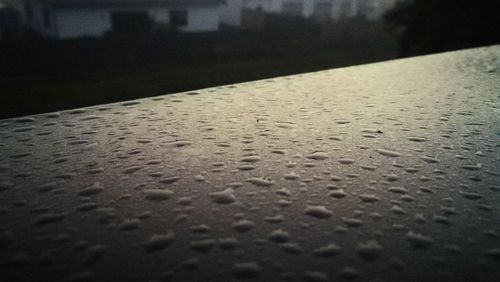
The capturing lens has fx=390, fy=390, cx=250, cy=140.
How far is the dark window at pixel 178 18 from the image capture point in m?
5.97

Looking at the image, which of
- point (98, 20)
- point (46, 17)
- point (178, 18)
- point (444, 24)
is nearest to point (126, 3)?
point (98, 20)

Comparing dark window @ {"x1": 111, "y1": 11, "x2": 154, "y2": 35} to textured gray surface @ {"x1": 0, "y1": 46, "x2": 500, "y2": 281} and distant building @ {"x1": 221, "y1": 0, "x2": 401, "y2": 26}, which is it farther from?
textured gray surface @ {"x1": 0, "y1": 46, "x2": 500, "y2": 281}

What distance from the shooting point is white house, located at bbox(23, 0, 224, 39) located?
4875mm

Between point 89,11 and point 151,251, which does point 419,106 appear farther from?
point 89,11

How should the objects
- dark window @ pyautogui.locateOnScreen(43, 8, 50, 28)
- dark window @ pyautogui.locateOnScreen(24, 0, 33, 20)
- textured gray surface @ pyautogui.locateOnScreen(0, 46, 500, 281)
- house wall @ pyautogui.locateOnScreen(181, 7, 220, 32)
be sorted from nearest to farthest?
textured gray surface @ pyautogui.locateOnScreen(0, 46, 500, 281)
dark window @ pyautogui.locateOnScreen(24, 0, 33, 20)
dark window @ pyautogui.locateOnScreen(43, 8, 50, 28)
house wall @ pyautogui.locateOnScreen(181, 7, 220, 32)

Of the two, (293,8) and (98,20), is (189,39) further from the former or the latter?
(293,8)

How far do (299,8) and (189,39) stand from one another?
1.78 meters

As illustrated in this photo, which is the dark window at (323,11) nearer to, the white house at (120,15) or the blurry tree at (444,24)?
the white house at (120,15)

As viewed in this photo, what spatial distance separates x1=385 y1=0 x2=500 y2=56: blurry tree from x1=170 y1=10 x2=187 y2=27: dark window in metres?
3.96

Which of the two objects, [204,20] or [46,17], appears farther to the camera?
[204,20]

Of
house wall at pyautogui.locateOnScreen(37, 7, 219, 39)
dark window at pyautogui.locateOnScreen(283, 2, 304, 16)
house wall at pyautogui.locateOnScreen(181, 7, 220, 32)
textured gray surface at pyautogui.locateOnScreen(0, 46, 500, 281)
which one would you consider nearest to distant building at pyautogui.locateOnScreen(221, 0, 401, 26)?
dark window at pyautogui.locateOnScreen(283, 2, 304, 16)

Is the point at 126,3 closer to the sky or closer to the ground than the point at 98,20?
closer to the sky

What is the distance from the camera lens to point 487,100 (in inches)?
28.9

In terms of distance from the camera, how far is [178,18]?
6039mm
